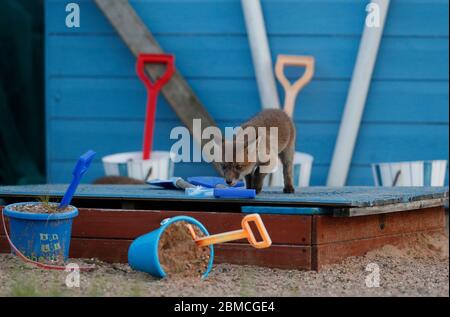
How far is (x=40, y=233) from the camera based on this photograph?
12.0 ft

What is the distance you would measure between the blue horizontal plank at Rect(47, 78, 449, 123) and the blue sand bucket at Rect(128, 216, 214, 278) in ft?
8.50

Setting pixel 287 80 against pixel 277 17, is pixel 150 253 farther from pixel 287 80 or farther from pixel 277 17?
pixel 277 17

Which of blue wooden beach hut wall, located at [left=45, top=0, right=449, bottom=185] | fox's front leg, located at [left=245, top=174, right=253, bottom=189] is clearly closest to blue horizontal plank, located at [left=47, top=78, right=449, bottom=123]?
blue wooden beach hut wall, located at [left=45, top=0, right=449, bottom=185]

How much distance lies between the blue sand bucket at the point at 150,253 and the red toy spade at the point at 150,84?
2275mm

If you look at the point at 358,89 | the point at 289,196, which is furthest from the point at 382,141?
the point at 289,196

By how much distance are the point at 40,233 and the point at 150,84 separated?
2300 mm

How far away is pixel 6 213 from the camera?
12.2 feet

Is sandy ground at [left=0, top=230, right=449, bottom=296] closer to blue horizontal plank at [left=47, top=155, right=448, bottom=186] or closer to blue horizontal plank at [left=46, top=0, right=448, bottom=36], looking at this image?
blue horizontal plank at [left=47, top=155, right=448, bottom=186]

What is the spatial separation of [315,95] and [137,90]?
4.12 feet

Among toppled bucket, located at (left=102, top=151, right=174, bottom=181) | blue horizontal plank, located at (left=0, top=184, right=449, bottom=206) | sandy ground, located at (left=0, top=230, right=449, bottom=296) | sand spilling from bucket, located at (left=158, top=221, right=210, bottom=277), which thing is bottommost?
sandy ground, located at (left=0, top=230, right=449, bottom=296)

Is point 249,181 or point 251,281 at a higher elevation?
point 249,181

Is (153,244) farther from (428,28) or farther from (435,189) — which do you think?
(428,28)

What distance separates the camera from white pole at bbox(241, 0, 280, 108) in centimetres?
579
